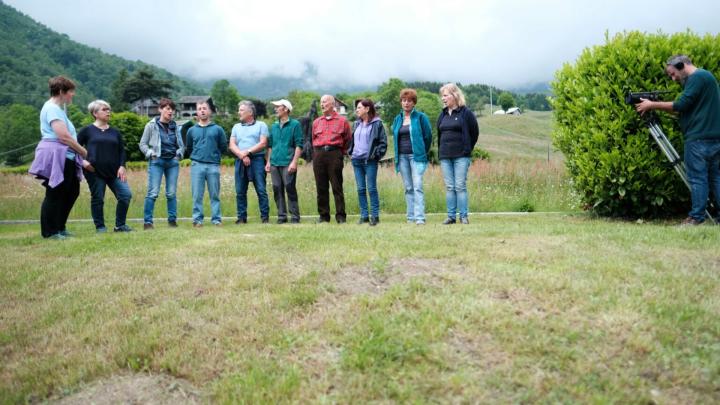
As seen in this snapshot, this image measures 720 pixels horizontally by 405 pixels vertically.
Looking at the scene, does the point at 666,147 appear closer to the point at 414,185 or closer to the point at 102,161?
the point at 414,185

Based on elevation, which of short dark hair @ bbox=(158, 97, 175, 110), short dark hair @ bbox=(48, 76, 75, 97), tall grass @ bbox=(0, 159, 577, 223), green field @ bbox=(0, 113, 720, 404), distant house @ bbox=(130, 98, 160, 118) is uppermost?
distant house @ bbox=(130, 98, 160, 118)

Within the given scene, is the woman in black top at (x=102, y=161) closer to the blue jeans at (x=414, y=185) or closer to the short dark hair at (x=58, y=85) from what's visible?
the short dark hair at (x=58, y=85)

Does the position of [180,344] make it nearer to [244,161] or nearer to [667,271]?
[667,271]

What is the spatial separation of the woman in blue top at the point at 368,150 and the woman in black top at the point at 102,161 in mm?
3843

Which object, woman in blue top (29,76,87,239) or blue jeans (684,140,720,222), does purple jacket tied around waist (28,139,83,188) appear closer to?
woman in blue top (29,76,87,239)

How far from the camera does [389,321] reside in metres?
3.85

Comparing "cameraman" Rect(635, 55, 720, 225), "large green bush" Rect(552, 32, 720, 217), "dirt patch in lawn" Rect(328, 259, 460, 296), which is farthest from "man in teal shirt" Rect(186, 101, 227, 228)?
"cameraman" Rect(635, 55, 720, 225)

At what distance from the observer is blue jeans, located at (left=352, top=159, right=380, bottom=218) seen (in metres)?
9.04

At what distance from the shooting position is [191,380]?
359cm

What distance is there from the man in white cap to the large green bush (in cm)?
495

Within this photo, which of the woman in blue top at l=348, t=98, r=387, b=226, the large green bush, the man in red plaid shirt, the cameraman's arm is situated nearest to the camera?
the cameraman's arm

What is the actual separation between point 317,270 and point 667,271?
3.11 m

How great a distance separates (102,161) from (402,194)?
713cm

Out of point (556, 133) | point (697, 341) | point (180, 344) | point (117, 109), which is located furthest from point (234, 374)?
point (117, 109)
